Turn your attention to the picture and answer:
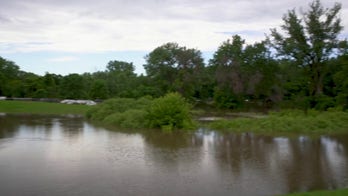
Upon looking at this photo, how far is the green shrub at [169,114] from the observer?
2909 cm

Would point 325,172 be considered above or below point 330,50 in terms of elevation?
below

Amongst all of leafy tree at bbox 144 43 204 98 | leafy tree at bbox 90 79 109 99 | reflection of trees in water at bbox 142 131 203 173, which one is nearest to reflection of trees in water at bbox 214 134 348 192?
reflection of trees in water at bbox 142 131 203 173

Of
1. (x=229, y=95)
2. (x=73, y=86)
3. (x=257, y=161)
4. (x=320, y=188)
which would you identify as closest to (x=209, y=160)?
(x=257, y=161)

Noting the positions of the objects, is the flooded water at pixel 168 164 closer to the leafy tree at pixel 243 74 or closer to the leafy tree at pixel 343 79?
the leafy tree at pixel 343 79

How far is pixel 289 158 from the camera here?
1778 centimetres

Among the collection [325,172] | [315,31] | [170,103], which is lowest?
[325,172]

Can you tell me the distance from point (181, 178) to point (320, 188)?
178 inches

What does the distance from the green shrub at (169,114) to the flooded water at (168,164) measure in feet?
10.3

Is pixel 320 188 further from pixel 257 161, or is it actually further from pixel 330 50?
pixel 330 50

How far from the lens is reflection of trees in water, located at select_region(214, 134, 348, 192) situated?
536 inches

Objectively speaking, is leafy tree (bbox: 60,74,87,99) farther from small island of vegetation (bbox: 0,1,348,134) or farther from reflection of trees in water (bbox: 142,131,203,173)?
reflection of trees in water (bbox: 142,131,203,173)

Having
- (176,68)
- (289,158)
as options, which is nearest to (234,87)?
(176,68)

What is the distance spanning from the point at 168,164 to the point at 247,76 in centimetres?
4175

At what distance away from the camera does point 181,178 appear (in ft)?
44.3
